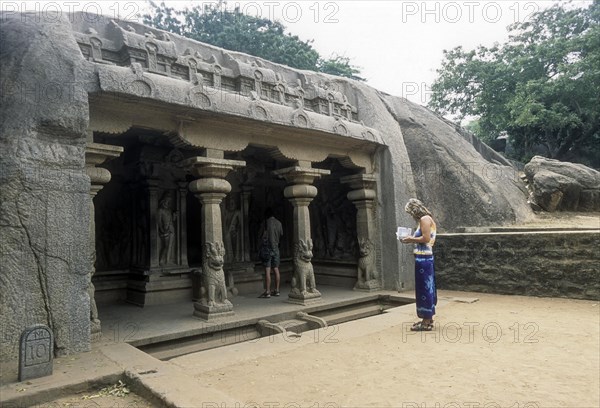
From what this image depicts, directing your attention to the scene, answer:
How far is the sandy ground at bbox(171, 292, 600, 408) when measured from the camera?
10.1 ft

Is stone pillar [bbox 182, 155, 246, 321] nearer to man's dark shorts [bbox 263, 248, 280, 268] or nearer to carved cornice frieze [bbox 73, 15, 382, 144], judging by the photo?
carved cornice frieze [bbox 73, 15, 382, 144]

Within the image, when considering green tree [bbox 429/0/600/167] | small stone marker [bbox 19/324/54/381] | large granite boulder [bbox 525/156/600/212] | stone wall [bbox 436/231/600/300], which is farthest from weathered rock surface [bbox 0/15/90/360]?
green tree [bbox 429/0/600/167]

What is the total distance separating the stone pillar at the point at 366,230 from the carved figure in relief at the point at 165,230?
368 centimetres

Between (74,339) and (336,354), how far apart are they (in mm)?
2754

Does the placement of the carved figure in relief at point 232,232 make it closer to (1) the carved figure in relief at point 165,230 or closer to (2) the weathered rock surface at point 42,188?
(1) the carved figure in relief at point 165,230

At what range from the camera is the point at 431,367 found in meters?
3.80

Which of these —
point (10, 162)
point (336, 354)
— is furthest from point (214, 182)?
point (336, 354)

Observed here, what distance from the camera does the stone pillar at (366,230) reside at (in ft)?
27.3

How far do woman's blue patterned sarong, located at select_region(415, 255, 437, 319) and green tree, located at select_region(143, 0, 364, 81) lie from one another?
850 inches

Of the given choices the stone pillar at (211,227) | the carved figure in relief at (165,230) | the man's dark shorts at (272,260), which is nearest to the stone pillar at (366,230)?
the man's dark shorts at (272,260)

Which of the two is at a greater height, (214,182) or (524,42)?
(524,42)

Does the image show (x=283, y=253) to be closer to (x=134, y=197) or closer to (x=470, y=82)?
(x=134, y=197)

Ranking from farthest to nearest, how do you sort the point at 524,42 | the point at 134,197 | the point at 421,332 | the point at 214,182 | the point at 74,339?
the point at 524,42, the point at 134,197, the point at 214,182, the point at 421,332, the point at 74,339

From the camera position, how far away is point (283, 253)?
34.3ft
